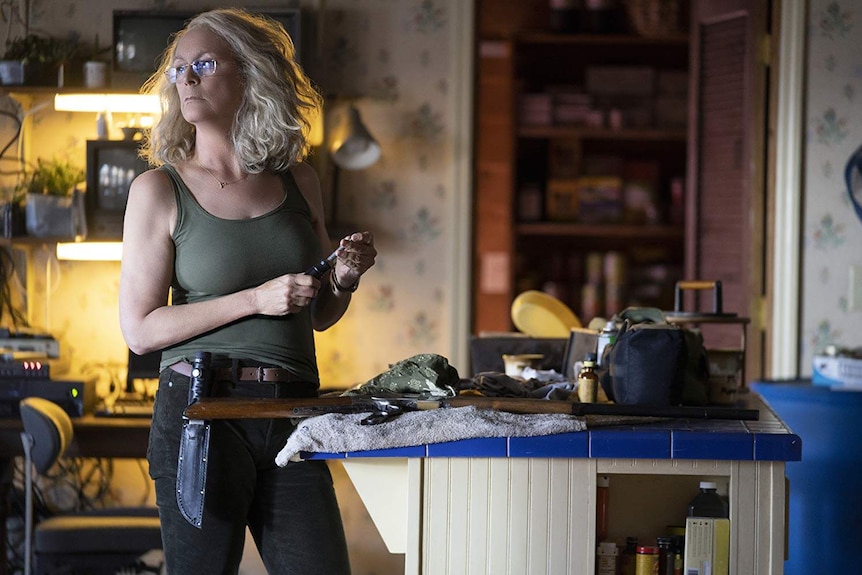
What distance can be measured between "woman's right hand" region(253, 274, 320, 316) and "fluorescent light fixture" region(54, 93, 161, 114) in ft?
6.35

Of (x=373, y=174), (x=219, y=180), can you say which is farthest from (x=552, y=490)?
(x=373, y=174)

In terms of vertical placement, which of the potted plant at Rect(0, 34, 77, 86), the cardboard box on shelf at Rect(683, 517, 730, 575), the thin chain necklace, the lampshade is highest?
the potted plant at Rect(0, 34, 77, 86)

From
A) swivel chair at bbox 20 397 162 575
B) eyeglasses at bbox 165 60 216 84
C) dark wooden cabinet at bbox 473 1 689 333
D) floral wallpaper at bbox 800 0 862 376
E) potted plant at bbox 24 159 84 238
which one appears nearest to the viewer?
eyeglasses at bbox 165 60 216 84

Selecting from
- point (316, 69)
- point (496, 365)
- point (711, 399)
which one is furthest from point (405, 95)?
point (711, 399)

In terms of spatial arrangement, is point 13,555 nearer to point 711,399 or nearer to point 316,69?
point 316,69

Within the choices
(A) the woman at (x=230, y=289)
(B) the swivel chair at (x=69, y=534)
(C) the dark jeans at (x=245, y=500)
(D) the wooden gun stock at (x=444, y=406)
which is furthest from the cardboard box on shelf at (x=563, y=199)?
(C) the dark jeans at (x=245, y=500)

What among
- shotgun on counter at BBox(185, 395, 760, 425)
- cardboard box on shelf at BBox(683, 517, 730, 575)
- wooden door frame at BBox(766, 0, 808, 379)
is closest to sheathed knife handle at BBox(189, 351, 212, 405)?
shotgun on counter at BBox(185, 395, 760, 425)

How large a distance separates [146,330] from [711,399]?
1085 millimetres

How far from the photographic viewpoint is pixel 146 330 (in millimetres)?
1601

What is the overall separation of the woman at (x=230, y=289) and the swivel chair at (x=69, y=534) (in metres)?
1.31

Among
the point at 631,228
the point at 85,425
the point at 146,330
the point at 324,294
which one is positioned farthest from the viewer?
the point at 631,228

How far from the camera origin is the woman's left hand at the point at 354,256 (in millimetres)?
1684

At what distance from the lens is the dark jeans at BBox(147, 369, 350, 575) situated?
1.57 meters

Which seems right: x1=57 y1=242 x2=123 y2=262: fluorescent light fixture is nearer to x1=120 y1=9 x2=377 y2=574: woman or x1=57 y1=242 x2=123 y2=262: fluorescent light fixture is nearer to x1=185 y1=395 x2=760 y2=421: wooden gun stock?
x1=120 y1=9 x2=377 y2=574: woman
